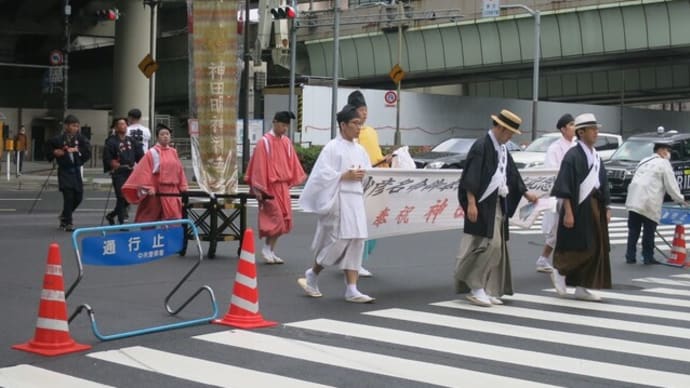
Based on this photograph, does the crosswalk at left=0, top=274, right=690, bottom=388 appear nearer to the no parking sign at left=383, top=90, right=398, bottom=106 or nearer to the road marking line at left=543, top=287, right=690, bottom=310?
the road marking line at left=543, top=287, right=690, bottom=310

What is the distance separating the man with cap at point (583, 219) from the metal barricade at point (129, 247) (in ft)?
12.1

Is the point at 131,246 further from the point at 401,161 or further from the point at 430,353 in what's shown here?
the point at 401,161

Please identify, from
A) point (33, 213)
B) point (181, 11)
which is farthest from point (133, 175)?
point (181, 11)

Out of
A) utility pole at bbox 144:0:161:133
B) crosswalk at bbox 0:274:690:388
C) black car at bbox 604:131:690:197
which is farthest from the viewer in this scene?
utility pole at bbox 144:0:161:133

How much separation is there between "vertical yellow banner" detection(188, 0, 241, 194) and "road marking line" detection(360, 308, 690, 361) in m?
6.39

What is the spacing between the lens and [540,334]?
8453 mm

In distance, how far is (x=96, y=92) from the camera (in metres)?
64.4

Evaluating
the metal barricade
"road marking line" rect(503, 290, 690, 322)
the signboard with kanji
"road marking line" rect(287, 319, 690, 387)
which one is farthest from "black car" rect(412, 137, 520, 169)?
the metal barricade

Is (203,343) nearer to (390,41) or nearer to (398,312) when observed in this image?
(398,312)

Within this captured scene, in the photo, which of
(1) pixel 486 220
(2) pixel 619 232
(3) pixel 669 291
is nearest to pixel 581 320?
(1) pixel 486 220

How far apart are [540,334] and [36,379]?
4.08m

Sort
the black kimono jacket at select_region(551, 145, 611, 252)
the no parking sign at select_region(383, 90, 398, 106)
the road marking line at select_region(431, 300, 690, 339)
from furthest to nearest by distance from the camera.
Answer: the no parking sign at select_region(383, 90, 398, 106) → the black kimono jacket at select_region(551, 145, 611, 252) → the road marking line at select_region(431, 300, 690, 339)

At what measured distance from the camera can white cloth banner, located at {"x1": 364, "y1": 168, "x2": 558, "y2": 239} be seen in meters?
10.8

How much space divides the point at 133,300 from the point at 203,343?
221 cm
